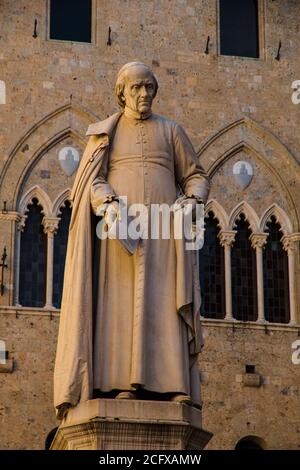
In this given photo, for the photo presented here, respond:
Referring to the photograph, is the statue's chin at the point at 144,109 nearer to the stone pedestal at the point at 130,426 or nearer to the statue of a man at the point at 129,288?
the statue of a man at the point at 129,288

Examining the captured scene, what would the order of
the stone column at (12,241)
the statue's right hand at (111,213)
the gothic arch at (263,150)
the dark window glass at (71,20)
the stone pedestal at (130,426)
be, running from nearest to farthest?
the stone pedestal at (130,426), the statue's right hand at (111,213), the stone column at (12,241), the gothic arch at (263,150), the dark window glass at (71,20)

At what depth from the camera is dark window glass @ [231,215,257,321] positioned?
2041 cm

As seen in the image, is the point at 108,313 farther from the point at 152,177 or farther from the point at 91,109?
the point at 91,109

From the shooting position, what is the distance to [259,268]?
67.4ft

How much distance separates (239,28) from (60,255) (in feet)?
17.6

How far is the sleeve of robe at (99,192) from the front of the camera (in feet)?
26.0

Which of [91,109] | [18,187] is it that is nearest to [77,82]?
[91,109]

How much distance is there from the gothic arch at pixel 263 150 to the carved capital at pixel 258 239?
0.62 meters

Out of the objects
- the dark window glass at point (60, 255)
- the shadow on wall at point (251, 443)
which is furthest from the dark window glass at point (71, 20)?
the shadow on wall at point (251, 443)

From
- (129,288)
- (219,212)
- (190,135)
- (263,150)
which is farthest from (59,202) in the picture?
(129,288)

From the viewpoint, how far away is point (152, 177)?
8.20m

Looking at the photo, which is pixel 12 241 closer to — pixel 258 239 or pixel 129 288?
pixel 258 239

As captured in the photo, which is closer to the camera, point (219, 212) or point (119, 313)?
point (119, 313)

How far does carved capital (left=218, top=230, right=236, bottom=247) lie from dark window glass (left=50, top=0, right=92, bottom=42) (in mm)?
4045
